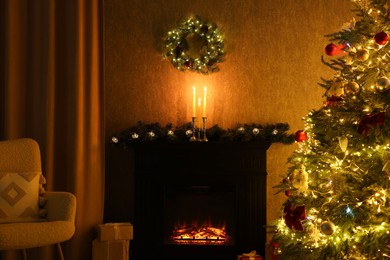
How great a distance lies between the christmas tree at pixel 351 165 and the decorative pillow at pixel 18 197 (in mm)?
1515

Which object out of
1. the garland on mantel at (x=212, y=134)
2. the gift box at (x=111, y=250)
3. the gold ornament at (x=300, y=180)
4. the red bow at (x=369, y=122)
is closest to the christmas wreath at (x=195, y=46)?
the garland on mantel at (x=212, y=134)

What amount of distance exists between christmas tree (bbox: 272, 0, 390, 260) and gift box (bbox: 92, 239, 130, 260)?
4.12 ft

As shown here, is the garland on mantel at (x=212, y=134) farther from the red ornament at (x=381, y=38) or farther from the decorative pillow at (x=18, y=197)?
the red ornament at (x=381, y=38)

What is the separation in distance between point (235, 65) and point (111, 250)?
1793mm

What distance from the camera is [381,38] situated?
8.36 ft

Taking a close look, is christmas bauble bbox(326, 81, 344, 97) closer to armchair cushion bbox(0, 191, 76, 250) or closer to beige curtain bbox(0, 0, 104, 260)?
armchair cushion bbox(0, 191, 76, 250)

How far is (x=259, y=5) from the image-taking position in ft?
15.1

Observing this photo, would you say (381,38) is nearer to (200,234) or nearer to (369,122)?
(369,122)

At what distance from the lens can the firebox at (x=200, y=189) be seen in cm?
418

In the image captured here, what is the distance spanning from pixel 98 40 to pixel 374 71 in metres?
2.30

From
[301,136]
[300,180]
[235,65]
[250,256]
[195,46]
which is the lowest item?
[250,256]

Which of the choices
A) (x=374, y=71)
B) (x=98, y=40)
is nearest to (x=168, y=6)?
(x=98, y=40)

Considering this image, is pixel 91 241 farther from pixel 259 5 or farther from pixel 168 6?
pixel 259 5

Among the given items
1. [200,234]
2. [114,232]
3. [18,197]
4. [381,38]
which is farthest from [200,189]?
[381,38]
